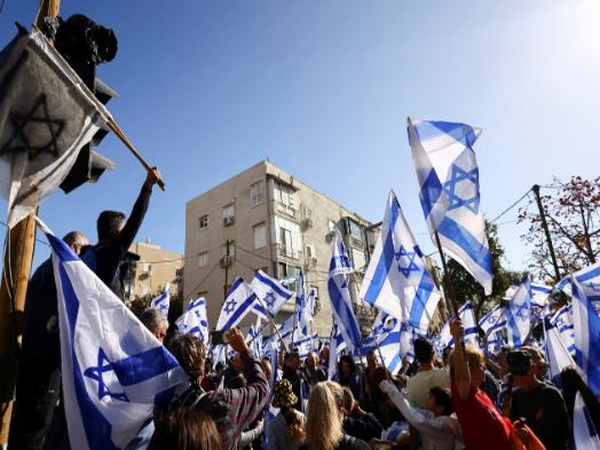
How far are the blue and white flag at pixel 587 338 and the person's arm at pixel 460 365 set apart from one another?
5.87 ft

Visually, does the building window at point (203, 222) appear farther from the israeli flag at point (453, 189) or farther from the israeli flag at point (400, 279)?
the israeli flag at point (453, 189)

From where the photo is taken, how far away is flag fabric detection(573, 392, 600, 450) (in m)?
3.40

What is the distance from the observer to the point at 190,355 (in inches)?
98.3

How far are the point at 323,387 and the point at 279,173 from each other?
3113 centimetres

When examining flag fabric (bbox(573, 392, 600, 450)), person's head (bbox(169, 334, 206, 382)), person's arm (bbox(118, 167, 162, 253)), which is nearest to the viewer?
person's head (bbox(169, 334, 206, 382))

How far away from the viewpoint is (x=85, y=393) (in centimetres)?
213

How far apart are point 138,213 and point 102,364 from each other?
0.99 meters

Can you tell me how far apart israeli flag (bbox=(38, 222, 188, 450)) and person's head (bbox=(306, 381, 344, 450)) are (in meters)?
1.19

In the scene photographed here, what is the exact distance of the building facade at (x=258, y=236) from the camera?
31266 mm

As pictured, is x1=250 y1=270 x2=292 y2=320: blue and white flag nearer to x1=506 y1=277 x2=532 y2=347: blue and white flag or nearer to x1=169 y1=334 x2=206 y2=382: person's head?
x1=506 y1=277 x2=532 y2=347: blue and white flag

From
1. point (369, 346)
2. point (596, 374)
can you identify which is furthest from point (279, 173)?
point (596, 374)

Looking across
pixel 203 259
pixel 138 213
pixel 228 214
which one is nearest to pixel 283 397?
pixel 138 213

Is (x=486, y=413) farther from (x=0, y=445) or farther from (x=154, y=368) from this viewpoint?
(x=0, y=445)

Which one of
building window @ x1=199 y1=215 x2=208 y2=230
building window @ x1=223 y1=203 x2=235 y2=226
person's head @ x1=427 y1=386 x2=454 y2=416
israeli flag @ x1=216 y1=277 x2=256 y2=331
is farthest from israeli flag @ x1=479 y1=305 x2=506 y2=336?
building window @ x1=199 y1=215 x2=208 y2=230
